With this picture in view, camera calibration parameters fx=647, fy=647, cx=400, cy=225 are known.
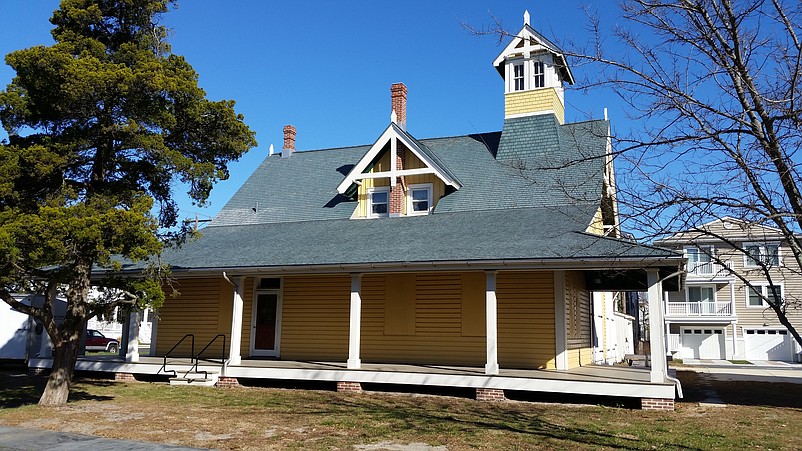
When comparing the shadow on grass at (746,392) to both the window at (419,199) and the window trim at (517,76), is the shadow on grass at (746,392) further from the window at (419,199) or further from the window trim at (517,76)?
the window trim at (517,76)

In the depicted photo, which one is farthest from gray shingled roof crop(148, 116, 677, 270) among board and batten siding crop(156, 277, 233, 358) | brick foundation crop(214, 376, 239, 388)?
brick foundation crop(214, 376, 239, 388)

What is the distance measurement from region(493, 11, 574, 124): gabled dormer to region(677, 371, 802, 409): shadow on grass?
371 inches

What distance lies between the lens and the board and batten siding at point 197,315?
19781 millimetres

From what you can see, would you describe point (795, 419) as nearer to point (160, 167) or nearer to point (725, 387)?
point (725, 387)

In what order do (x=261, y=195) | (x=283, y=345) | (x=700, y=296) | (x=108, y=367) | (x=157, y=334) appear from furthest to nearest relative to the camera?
(x=700, y=296), (x=261, y=195), (x=157, y=334), (x=283, y=345), (x=108, y=367)

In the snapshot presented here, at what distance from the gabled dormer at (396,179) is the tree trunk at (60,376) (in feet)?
30.5

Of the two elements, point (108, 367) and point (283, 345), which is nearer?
point (108, 367)

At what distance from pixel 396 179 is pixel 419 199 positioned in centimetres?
100

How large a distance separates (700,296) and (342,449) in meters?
41.8

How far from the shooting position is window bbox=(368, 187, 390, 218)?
2017 cm

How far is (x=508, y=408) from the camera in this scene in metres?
13.3

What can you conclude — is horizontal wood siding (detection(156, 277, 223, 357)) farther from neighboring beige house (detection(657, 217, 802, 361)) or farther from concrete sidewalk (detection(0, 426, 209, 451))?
neighboring beige house (detection(657, 217, 802, 361))

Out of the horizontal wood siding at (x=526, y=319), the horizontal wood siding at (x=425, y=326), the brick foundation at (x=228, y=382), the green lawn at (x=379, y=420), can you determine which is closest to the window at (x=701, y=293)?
the green lawn at (x=379, y=420)

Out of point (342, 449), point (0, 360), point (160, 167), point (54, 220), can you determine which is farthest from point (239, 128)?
point (0, 360)
